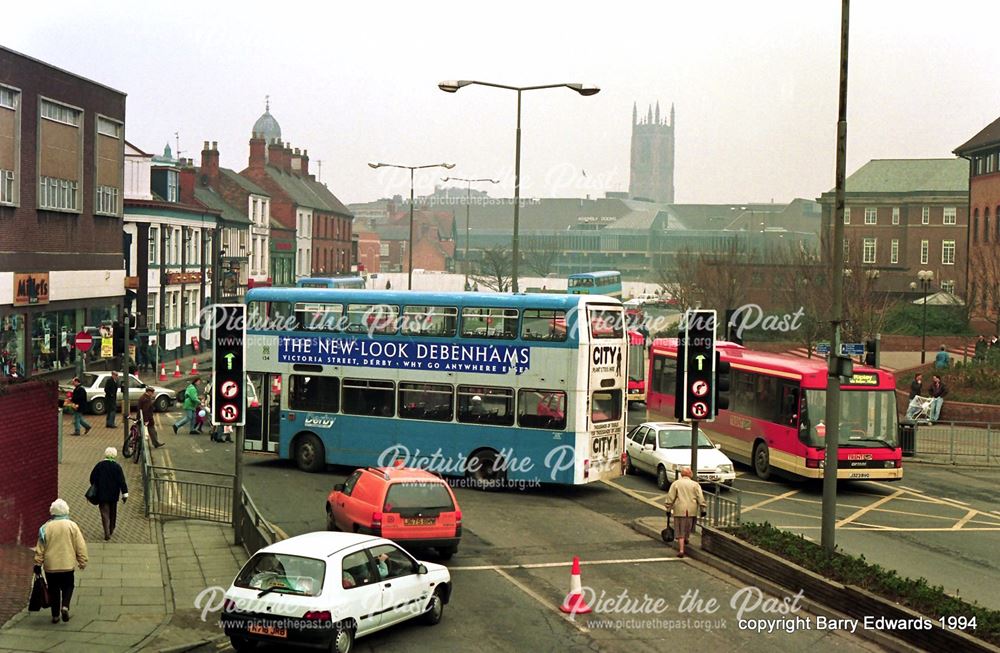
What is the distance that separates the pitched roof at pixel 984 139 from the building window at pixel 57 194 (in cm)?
5632

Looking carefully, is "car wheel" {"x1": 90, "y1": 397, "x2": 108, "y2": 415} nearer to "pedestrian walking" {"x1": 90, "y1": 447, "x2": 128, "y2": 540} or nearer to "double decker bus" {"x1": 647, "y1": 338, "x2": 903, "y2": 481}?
"pedestrian walking" {"x1": 90, "y1": 447, "x2": 128, "y2": 540}

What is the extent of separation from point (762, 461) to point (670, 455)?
3.31m

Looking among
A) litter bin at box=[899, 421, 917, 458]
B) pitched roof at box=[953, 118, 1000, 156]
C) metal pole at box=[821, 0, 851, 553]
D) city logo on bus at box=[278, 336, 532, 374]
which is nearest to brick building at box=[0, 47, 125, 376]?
city logo on bus at box=[278, 336, 532, 374]

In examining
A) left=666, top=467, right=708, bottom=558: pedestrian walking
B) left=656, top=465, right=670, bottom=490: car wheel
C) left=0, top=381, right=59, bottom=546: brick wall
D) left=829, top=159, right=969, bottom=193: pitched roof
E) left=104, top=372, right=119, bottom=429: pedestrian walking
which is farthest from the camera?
left=829, top=159, right=969, bottom=193: pitched roof

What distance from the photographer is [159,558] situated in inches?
716

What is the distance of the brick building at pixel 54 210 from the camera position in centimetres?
3838

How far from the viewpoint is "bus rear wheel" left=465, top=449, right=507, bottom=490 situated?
25.1 metres

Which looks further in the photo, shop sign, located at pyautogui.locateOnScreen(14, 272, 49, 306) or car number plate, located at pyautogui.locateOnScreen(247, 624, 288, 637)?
shop sign, located at pyautogui.locateOnScreen(14, 272, 49, 306)

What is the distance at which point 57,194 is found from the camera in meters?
41.7

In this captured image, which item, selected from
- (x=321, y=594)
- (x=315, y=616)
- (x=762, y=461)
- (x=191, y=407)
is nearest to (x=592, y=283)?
(x=191, y=407)

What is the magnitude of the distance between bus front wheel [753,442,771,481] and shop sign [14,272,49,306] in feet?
84.8

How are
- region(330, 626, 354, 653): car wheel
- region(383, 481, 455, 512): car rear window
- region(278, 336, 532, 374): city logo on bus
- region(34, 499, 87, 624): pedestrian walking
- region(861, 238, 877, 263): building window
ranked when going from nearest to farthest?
1. region(330, 626, 354, 653): car wheel
2. region(34, 499, 87, 624): pedestrian walking
3. region(383, 481, 455, 512): car rear window
4. region(278, 336, 532, 374): city logo on bus
5. region(861, 238, 877, 263): building window

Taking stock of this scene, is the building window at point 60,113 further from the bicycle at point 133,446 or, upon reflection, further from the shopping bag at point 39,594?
the shopping bag at point 39,594

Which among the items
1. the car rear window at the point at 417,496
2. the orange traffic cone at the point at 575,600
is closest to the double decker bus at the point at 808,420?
the car rear window at the point at 417,496
